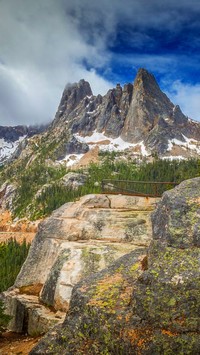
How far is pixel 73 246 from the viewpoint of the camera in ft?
70.0

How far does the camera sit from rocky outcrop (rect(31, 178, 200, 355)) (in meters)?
8.50

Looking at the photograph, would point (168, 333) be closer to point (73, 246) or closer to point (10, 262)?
point (73, 246)

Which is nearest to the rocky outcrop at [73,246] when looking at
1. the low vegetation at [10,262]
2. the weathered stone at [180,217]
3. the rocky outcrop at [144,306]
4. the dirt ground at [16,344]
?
the dirt ground at [16,344]

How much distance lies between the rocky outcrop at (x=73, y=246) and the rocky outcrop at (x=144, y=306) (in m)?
7.66

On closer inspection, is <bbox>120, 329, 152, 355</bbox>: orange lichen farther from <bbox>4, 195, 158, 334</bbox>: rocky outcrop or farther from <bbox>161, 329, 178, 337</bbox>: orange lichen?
<bbox>4, 195, 158, 334</bbox>: rocky outcrop

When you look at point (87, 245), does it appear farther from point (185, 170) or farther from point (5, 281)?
point (185, 170)

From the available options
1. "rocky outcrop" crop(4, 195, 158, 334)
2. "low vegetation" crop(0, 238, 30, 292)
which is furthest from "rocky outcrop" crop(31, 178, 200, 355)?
"low vegetation" crop(0, 238, 30, 292)

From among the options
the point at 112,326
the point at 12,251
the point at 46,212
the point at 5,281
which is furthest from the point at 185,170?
the point at 112,326

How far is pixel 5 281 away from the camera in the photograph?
80.3 metres

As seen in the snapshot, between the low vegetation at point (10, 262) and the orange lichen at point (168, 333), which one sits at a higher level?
the orange lichen at point (168, 333)

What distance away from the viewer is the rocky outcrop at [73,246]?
1892 centimetres

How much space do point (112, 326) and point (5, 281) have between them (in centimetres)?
7898

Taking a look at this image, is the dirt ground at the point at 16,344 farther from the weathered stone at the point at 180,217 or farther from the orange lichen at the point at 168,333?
the weathered stone at the point at 180,217

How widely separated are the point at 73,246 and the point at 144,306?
41.7 feet
